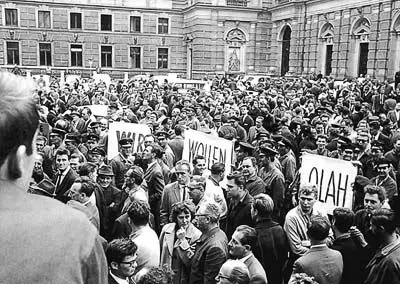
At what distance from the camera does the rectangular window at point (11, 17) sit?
38.3 metres

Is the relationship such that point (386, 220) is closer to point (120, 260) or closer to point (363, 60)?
point (120, 260)

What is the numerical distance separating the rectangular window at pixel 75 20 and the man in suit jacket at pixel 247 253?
3880cm

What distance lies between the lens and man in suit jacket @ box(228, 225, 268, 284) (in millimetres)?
4055

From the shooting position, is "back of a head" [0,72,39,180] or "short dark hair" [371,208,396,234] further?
"short dark hair" [371,208,396,234]

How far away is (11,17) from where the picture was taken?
38.4 m

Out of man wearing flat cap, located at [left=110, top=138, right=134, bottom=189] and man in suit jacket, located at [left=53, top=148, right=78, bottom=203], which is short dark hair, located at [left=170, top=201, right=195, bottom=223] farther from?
man wearing flat cap, located at [left=110, top=138, right=134, bottom=189]

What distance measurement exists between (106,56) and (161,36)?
5.21m

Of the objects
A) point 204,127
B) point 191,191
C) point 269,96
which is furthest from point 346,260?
point 269,96

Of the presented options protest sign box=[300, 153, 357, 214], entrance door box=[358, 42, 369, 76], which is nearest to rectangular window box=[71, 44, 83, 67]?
entrance door box=[358, 42, 369, 76]

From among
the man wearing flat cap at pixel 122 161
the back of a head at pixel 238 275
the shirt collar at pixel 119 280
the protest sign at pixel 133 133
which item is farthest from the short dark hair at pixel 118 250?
the protest sign at pixel 133 133

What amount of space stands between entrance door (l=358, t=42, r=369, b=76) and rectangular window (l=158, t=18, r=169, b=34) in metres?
19.6

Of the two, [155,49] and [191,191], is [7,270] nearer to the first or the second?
[191,191]

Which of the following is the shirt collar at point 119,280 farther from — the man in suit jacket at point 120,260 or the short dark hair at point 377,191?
the short dark hair at point 377,191

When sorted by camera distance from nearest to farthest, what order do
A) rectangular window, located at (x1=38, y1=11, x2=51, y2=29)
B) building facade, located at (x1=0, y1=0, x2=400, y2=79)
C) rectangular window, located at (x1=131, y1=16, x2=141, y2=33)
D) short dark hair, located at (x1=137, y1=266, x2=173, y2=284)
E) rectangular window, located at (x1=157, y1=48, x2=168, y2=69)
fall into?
short dark hair, located at (x1=137, y1=266, x2=173, y2=284) → building facade, located at (x1=0, y1=0, x2=400, y2=79) → rectangular window, located at (x1=38, y1=11, x2=51, y2=29) → rectangular window, located at (x1=131, y1=16, x2=141, y2=33) → rectangular window, located at (x1=157, y1=48, x2=168, y2=69)
